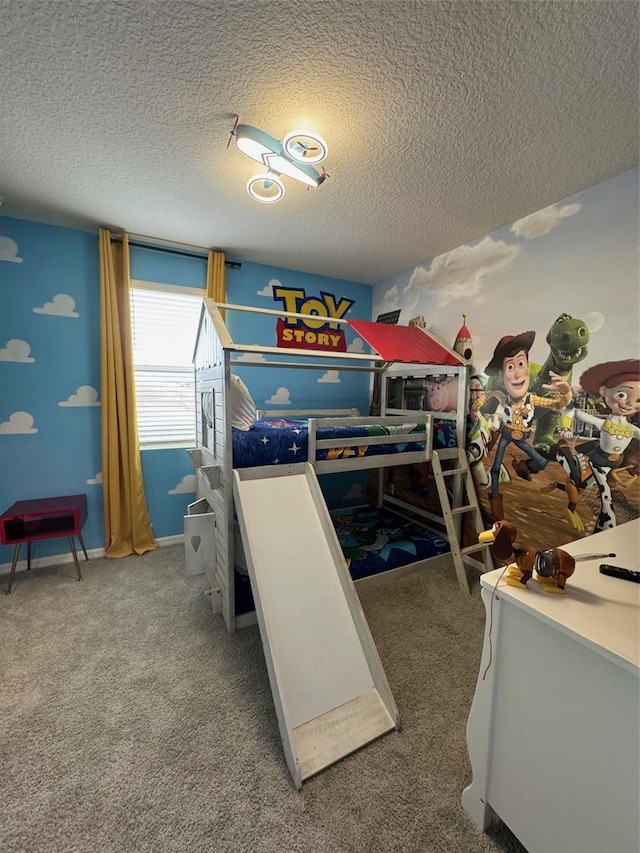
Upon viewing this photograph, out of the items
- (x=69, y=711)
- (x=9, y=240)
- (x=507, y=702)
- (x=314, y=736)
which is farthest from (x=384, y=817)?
(x=9, y=240)

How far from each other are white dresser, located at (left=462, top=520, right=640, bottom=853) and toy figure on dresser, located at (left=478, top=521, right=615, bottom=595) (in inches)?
1.2

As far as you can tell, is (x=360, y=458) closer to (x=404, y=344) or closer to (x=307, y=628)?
(x=404, y=344)

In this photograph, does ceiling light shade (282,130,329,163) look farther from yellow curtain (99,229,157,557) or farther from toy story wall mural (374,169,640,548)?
yellow curtain (99,229,157,557)

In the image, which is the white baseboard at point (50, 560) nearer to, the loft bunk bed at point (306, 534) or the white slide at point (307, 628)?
the loft bunk bed at point (306, 534)

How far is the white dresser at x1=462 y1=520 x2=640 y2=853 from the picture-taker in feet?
2.61

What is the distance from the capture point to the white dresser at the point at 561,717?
31.3 inches

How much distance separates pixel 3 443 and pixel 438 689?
3450mm

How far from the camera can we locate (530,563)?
102 centimetres

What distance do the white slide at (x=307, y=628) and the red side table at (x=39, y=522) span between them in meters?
1.60

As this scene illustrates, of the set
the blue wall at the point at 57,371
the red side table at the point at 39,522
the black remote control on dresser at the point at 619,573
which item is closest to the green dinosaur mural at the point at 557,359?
the black remote control on dresser at the point at 619,573

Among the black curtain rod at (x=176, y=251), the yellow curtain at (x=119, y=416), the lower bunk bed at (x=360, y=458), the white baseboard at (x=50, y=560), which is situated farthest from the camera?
the black curtain rod at (x=176, y=251)

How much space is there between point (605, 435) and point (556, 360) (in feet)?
1.87

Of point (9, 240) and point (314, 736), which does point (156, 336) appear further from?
point (314, 736)

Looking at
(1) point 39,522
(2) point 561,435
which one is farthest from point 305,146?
(1) point 39,522
